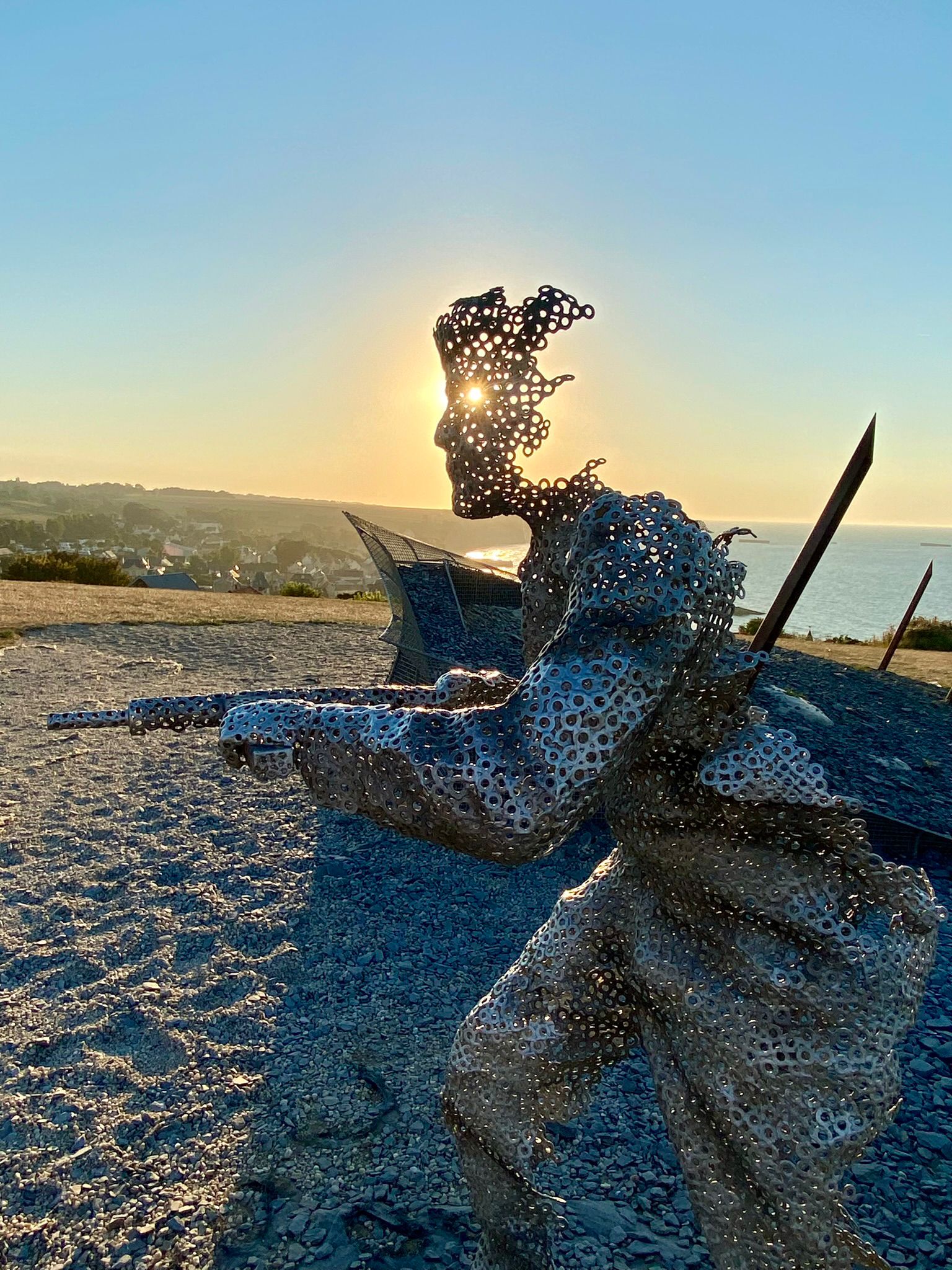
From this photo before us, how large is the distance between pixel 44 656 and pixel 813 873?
38.6 feet

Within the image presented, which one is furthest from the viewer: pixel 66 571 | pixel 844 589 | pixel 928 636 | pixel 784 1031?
pixel 844 589

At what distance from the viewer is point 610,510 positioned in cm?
161

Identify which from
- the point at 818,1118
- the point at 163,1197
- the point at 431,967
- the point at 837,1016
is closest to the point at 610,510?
the point at 837,1016

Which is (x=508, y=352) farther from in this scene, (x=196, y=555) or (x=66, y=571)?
(x=196, y=555)

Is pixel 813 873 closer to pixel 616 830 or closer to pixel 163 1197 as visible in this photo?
pixel 616 830

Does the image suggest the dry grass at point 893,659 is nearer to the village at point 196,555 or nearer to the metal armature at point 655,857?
the village at point 196,555

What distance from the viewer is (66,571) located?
70.8 feet

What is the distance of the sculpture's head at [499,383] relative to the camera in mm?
1825

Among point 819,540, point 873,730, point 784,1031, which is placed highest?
point 819,540

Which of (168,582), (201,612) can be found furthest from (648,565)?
(168,582)

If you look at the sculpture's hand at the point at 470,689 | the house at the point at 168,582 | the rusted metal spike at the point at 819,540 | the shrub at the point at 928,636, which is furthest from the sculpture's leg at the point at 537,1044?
the house at the point at 168,582

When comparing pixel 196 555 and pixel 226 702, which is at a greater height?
pixel 226 702

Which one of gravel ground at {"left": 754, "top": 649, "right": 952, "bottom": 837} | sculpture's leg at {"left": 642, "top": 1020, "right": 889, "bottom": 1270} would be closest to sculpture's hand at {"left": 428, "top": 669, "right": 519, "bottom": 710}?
sculpture's leg at {"left": 642, "top": 1020, "right": 889, "bottom": 1270}

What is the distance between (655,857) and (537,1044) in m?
0.55
